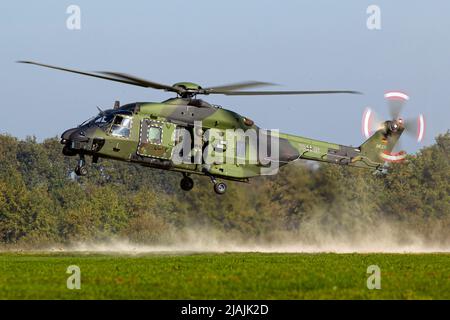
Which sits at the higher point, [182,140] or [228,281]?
[182,140]

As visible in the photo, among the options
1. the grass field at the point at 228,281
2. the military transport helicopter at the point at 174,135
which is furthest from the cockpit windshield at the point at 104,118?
the grass field at the point at 228,281

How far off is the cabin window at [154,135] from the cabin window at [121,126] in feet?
2.82

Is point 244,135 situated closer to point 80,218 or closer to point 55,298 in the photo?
point 55,298

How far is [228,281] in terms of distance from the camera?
2467 centimetres

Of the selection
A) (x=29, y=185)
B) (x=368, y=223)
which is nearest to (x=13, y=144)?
(x=29, y=185)

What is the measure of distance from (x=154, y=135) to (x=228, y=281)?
16.1m

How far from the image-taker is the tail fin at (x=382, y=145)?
4662 centimetres

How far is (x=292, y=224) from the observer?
2172 inches

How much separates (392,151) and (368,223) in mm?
11207

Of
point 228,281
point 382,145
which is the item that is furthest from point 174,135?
point 228,281

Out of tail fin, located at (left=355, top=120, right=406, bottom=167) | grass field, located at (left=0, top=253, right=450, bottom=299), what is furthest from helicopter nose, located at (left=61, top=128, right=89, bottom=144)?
tail fin, located at (left=355, top=120, right=406, bottom=167)

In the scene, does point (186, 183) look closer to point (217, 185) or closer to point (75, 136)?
point (217, 185)

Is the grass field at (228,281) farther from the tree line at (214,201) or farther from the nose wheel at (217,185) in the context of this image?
the tree line at (214,201)
